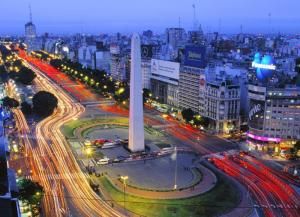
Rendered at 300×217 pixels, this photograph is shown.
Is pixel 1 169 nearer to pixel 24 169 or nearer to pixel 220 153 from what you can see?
pixel 24 169

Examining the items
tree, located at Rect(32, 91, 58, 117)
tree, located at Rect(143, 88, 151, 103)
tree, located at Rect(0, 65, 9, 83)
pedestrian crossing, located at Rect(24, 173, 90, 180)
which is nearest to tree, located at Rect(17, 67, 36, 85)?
tree, located at Rect(0, 65, 9, 83)

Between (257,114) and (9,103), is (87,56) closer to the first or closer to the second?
(9,103)

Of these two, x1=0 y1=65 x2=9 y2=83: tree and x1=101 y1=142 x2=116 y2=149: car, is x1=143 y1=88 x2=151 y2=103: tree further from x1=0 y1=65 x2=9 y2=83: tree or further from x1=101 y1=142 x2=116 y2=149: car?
x1=0 y1=65 x2=9 y2=83: tree

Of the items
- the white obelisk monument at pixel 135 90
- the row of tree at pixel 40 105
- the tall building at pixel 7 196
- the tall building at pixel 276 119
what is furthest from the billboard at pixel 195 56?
the tall building at pixel 7 196

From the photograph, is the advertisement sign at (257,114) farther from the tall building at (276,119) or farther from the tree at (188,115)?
the tree at (188,115)

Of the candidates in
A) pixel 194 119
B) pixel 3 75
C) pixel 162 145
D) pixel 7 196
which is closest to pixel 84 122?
pixel 194 119

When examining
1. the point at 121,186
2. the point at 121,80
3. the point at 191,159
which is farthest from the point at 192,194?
the point at 121,80
